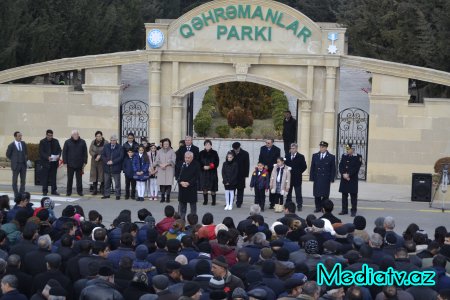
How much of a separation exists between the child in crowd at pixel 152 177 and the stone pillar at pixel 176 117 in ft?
11.3

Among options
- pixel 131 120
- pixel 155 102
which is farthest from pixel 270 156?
pixel 131 120

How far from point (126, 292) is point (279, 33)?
15198 mm

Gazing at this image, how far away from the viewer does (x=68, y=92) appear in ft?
87.4

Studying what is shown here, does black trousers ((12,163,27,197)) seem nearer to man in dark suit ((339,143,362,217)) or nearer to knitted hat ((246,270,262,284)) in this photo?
man in dark suit ((339,143,362,217))

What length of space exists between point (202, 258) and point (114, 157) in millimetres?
10187

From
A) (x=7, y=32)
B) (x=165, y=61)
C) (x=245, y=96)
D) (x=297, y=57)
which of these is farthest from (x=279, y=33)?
(x=245, y=96)

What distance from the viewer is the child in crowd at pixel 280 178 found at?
854 inches

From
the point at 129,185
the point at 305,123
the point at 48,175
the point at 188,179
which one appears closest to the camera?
the point at 188,179

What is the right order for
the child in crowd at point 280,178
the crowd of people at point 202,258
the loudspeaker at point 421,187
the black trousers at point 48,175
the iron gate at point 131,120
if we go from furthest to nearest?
the iron gate at point 131,120
the loudspeaker at point 421,187
the black trousers at point 48,175
the child in crowd at point 280,178
the crowd of people at point 202,258

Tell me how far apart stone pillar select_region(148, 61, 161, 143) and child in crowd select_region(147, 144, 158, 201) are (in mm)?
3456

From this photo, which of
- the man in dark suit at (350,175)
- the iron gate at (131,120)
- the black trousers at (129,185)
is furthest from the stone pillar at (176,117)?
the man in dark suit at (350,175)

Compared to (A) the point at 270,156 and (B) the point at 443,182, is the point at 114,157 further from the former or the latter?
(B) the point at 443,182

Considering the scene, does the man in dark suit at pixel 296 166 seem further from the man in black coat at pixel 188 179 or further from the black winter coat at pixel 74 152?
the black winter coat at pixel 74 152

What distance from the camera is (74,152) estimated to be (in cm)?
2309
